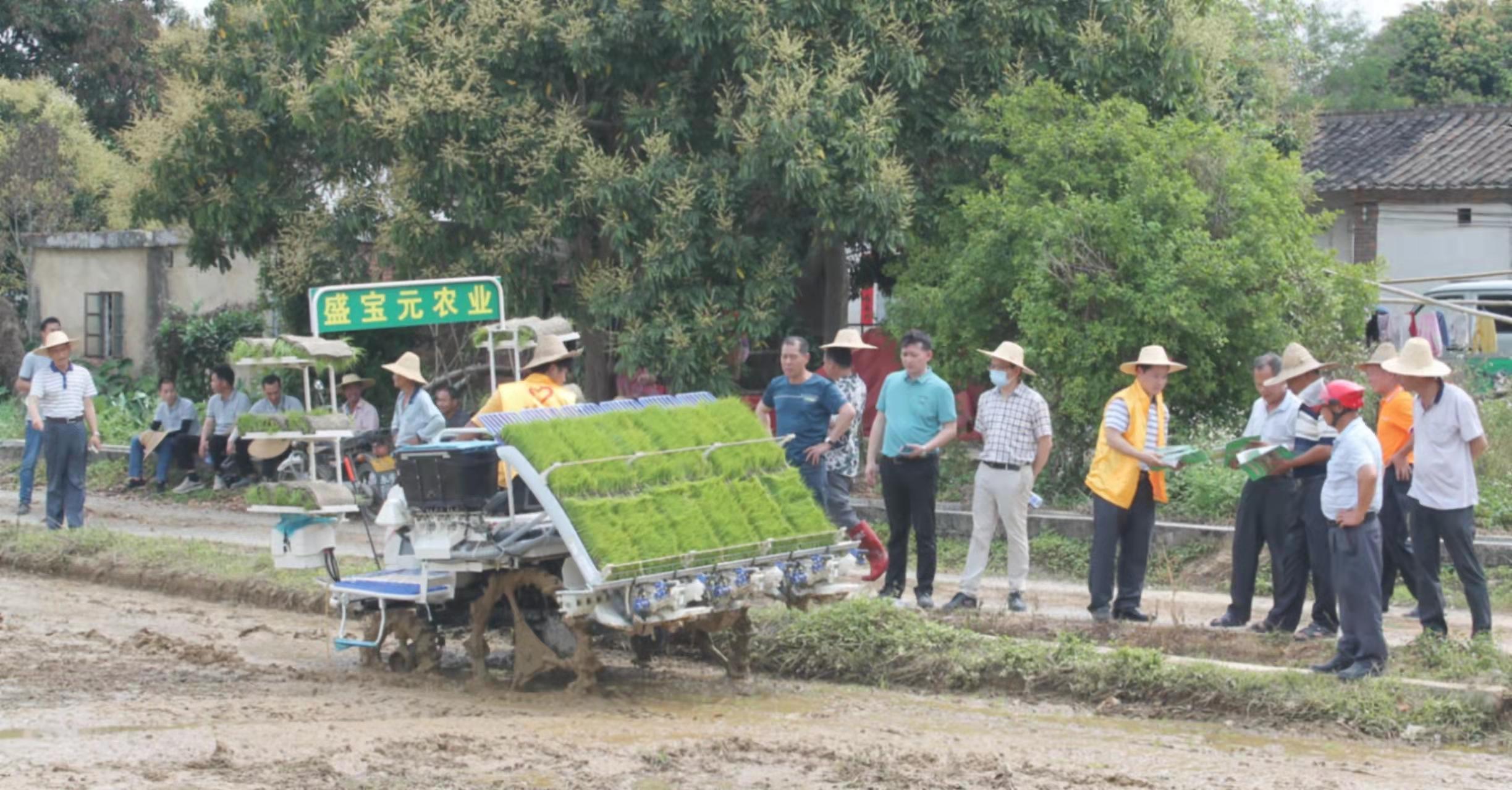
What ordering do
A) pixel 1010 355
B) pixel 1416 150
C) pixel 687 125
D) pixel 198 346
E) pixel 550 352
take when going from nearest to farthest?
pixel 550 352
pixel 1010 355
pixel 687 125
pixel 198 346
pixel 1416 150

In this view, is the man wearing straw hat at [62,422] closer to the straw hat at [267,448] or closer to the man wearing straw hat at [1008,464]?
the straw hat at [267,448]

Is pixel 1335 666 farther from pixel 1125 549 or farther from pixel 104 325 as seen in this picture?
pixel 104 325

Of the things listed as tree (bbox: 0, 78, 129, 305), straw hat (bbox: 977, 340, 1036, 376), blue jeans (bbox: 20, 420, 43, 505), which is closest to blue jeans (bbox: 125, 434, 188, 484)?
blue jeans (bbox: 20, 420, 43, 505)

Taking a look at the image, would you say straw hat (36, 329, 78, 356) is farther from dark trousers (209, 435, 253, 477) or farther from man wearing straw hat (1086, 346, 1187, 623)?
man wearing straw hat (1086, 346, 1187, 623)

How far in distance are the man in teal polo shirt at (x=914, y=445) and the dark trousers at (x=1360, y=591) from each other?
3.01 m

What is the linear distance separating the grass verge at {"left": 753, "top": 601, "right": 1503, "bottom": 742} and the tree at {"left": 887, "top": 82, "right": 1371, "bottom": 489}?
5546mm

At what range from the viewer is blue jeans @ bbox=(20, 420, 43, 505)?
1714 centimetres

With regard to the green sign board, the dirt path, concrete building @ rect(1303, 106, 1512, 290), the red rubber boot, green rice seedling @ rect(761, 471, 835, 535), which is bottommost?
the dirt path

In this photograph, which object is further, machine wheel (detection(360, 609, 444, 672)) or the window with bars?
the window with bars

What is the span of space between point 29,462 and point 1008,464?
35.1 ft

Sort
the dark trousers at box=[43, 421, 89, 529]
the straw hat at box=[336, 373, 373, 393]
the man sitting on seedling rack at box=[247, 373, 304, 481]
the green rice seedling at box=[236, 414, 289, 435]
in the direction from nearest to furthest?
1. the green rice seedling at box=[236, 414, 289, 435]
2. the dark trousers at box=[43, 421, 89, 529]
3. the man sitting on seedling rack at box=[247, 373, 304, 481]
4. the straw hat at box=[336, 373, 373, 393]

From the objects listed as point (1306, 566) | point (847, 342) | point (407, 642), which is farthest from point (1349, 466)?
point (407, 642)

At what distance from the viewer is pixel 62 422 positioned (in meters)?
15.7

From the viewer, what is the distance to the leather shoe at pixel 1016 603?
11.6 m
